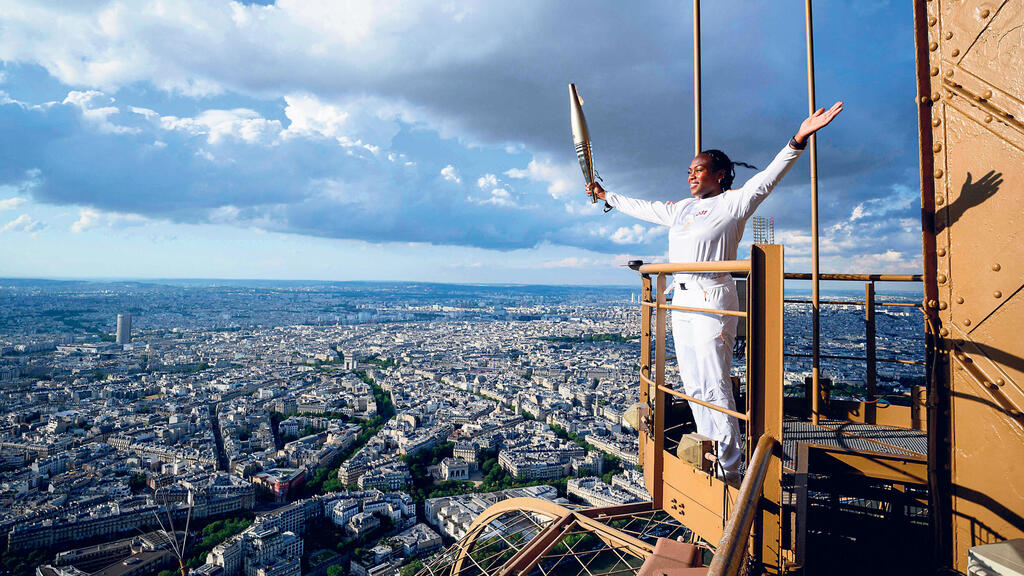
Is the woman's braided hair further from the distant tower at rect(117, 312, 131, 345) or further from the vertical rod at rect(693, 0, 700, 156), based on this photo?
the distant tower at rect(117, 312, 131, 345)

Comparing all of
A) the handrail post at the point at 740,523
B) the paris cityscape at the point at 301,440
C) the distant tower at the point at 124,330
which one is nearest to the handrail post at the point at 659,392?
the handrail post at the point at 740,523

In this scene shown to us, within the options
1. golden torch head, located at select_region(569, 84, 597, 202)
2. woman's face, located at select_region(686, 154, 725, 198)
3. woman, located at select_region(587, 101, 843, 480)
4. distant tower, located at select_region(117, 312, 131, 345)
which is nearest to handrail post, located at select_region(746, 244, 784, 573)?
woman, located at select_region(587, 101, 843, 480)

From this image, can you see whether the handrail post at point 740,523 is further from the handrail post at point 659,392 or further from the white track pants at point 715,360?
the handrail post at point 659,392

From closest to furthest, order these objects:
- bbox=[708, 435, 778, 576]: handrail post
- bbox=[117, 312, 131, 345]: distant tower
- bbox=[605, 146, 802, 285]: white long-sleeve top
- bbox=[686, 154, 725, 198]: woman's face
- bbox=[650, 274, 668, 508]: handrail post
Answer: bbox=[708, 435, 778, 576]: handrail post → bbox=[605, 146, 802, 285]: white long-sleeve top → bbox=[650, 274, 668, 508]: handrail post → bbox=[686, 154, 725, 198]: woman's face → bbox=[117, 312, 131, 345]: distant tower

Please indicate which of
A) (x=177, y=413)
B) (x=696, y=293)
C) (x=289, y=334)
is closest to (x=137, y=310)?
(x=289, y=334)

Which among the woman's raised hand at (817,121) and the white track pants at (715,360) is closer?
the woman's raised hand at (817,121)

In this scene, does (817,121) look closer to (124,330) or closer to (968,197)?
(968,197)

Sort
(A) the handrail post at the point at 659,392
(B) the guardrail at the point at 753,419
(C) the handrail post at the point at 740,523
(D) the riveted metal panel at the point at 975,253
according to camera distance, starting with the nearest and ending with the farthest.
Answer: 1. (C) the handrail post at the point at 740,523
2. (D) the riveted metal panel at the point at 975,253
3. (B) the guardrail at the point at 753,419
4. (A) the handrail post at the point at 659,392
